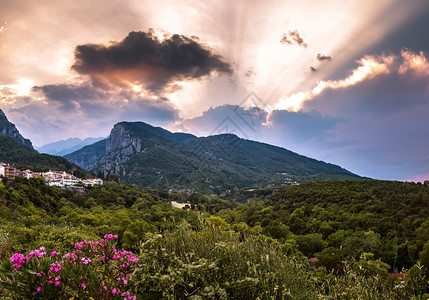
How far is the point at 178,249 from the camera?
13.8 ft

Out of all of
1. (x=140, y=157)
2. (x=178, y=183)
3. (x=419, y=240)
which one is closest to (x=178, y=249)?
(x=419, y=240)

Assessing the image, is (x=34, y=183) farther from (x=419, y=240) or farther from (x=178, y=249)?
(x=419, y=240)


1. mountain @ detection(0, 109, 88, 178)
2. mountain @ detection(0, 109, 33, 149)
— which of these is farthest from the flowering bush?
mountain @ detection(0, 109, 33, 149)

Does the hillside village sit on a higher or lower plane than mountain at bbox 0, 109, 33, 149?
lower

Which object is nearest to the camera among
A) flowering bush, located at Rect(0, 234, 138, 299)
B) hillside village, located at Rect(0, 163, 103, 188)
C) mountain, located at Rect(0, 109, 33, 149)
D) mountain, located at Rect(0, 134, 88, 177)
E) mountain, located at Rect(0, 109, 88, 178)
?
flowering bush, located at Rect(0, 234, 138, 299)

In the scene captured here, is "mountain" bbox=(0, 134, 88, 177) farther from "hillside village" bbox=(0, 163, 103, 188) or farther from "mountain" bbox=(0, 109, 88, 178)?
"hillside village" bbox=(0, 163, 103, 188)

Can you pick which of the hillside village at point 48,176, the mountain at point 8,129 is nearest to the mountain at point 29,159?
the hillside village at point 48,176

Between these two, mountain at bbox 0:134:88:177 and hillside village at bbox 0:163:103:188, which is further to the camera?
mountain at bbox 0:134:88:177

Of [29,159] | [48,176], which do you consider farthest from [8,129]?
[48,176]

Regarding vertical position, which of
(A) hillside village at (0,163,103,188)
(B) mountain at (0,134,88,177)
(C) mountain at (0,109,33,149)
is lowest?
(A) hillside village at (0,163,103,188)

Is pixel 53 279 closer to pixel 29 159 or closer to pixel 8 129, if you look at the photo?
pixel 29 159

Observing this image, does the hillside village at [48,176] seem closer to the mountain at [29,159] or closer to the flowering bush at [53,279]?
the mountain at [29,159]

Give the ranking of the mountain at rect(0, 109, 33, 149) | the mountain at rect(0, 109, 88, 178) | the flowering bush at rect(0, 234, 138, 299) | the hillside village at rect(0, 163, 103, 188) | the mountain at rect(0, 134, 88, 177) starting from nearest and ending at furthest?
the flowering bush at rect(0, 234, 138, 299) < the hillside village at rect(0, 163, 103, 188) < the mountain at rect(0, 109, 88, 178) < the mountain at rect(0, 134, 88, 177) < the mountain at rect(0, 109, 33, 149)

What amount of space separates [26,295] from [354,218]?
41663 mm
